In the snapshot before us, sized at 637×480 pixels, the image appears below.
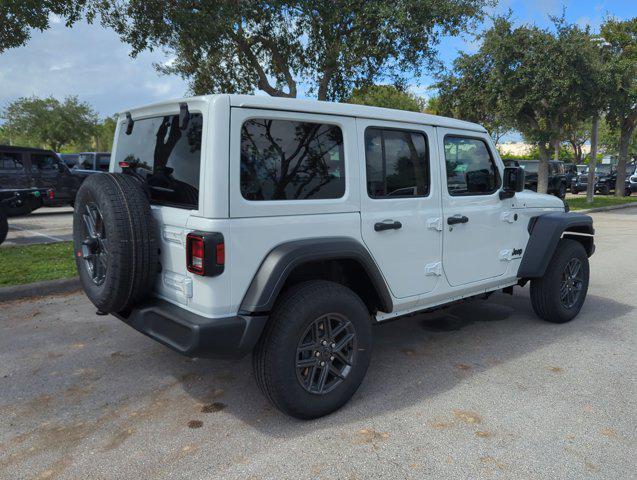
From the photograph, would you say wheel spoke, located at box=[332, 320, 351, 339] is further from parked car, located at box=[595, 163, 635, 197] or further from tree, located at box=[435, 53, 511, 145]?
parked car, located at box=[595, 163, 635, 197]

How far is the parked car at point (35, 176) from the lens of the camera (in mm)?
11757

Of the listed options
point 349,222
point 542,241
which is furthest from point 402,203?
point 542,241

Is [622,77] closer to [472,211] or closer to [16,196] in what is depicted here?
[472,211]

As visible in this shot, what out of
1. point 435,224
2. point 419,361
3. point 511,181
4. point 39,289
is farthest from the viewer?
point 39,289

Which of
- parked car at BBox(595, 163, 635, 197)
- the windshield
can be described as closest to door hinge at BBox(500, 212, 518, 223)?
the windshield

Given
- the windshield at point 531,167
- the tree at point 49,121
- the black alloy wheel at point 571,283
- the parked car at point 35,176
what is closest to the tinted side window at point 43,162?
the parked car at point 35,176

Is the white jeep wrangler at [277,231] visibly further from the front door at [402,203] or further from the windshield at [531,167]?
the windshield at [531,167]

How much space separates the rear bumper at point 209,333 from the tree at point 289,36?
8345mm

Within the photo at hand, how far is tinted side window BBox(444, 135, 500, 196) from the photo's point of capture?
12.8 feet

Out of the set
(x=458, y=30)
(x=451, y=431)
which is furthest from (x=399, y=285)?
(x=458, y=30)

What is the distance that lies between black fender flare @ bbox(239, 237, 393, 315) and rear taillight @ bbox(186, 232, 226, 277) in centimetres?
23

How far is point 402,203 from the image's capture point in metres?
3.49

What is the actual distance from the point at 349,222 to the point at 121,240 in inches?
54.1

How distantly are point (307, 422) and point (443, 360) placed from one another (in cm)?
146
